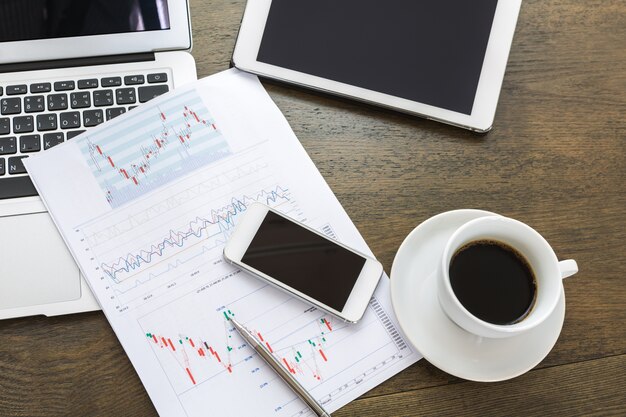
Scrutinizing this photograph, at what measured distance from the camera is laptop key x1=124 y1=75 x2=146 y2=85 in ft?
2.08

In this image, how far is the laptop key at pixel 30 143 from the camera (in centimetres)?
61

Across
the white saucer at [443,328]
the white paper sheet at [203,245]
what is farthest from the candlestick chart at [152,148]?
the white saucer at [443,328]

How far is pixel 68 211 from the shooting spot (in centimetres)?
60

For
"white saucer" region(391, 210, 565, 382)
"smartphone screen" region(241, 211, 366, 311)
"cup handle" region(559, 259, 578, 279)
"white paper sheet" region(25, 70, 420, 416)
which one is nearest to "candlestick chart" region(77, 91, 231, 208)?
"white paper sheet" region(25, 70, 420, 416)

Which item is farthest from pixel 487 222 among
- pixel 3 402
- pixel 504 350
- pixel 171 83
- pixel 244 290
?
pixel 3 402

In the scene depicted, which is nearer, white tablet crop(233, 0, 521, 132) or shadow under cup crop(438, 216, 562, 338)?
shadow under cup crop(438, 216, 562, 338)

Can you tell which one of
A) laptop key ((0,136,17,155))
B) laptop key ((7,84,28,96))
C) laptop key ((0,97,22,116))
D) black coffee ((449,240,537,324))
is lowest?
black coffee ((449,240,537,324))

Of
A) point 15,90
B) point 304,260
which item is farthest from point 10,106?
point 304,260

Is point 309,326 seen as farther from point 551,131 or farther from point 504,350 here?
point 551,131

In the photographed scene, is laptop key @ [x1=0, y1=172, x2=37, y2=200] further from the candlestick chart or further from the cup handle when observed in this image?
the cup handle

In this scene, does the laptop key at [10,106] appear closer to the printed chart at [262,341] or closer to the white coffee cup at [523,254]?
the printed chart at [262,341]

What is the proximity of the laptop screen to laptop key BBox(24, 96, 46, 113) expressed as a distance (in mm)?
66

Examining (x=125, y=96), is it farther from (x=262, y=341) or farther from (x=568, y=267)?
(x=568, y=267)

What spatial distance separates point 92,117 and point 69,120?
0.02 metres
